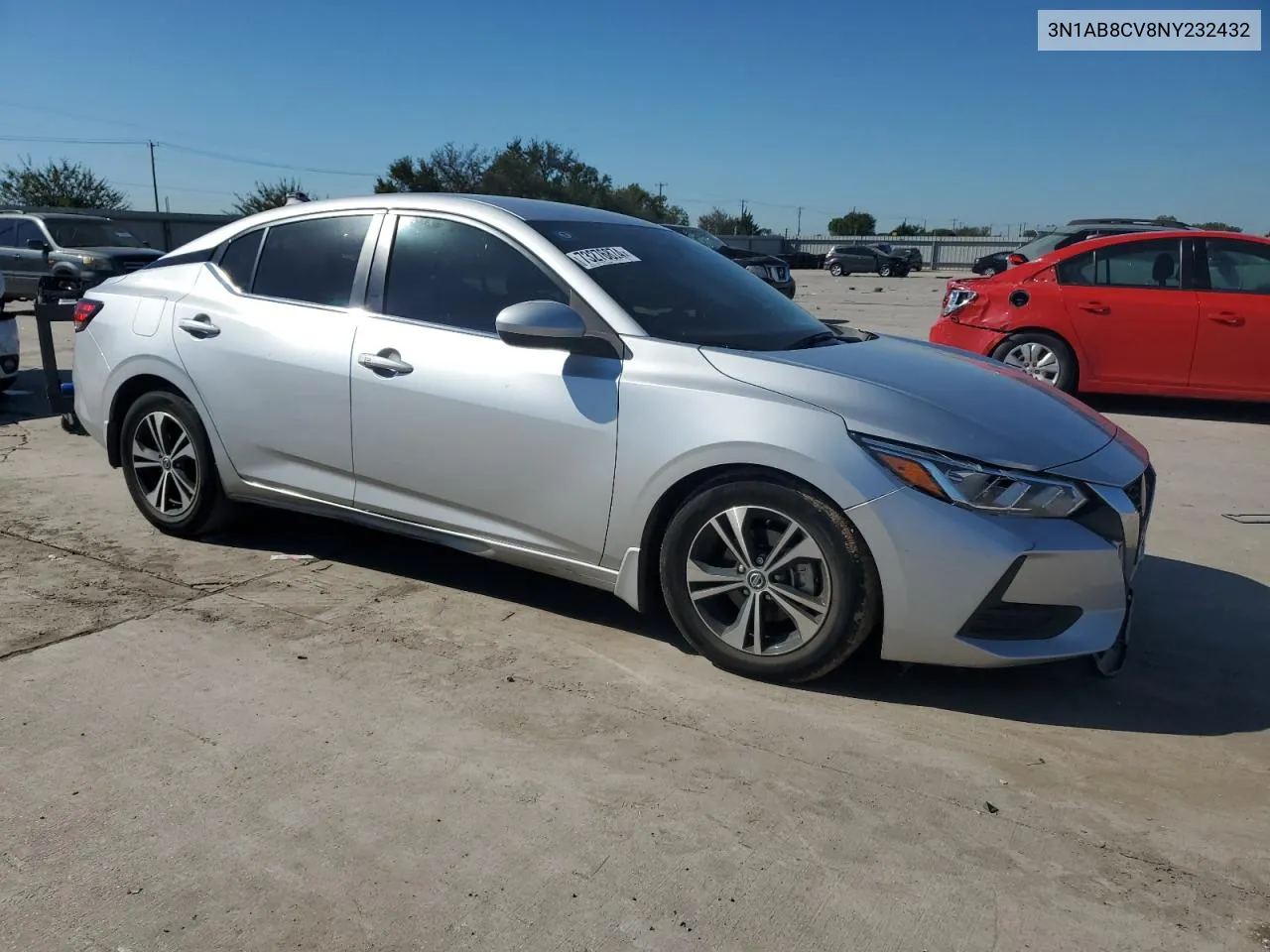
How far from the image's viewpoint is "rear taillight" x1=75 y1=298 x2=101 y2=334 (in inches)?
209

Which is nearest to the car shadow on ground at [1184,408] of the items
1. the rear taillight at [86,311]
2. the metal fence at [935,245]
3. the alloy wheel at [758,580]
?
the alloy wheel at [758,580]

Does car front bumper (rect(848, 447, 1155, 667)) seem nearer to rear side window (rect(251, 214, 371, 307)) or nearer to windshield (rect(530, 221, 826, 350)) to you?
windshield (rect(530, 221, 826, 350))

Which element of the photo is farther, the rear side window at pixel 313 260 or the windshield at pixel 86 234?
the windshield at pixel 86 234

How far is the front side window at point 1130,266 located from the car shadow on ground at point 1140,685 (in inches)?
200

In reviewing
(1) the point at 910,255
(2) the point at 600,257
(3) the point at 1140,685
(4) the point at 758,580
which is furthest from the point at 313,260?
(1) the point at 910,255

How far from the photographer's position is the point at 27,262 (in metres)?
17.7

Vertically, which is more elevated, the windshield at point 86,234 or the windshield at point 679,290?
the windshield at point 86,234

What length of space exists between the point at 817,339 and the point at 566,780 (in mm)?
2102

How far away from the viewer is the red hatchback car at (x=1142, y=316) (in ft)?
27.2

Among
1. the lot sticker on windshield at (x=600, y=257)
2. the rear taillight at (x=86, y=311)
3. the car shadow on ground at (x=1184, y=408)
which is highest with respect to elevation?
the lot sticker on windshield at (x=600, y=257)

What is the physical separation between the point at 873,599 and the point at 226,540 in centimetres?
327

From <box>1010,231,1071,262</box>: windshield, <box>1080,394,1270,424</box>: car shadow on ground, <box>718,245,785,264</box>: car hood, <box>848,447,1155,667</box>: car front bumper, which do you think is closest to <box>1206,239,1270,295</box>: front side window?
<box>1080,394,1270,424</box>: car shadow on ground

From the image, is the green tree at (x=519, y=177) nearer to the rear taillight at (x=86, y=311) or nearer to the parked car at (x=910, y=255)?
the parked car at (x=910, y=255)

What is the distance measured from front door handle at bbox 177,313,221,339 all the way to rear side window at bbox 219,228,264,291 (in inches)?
8.2
